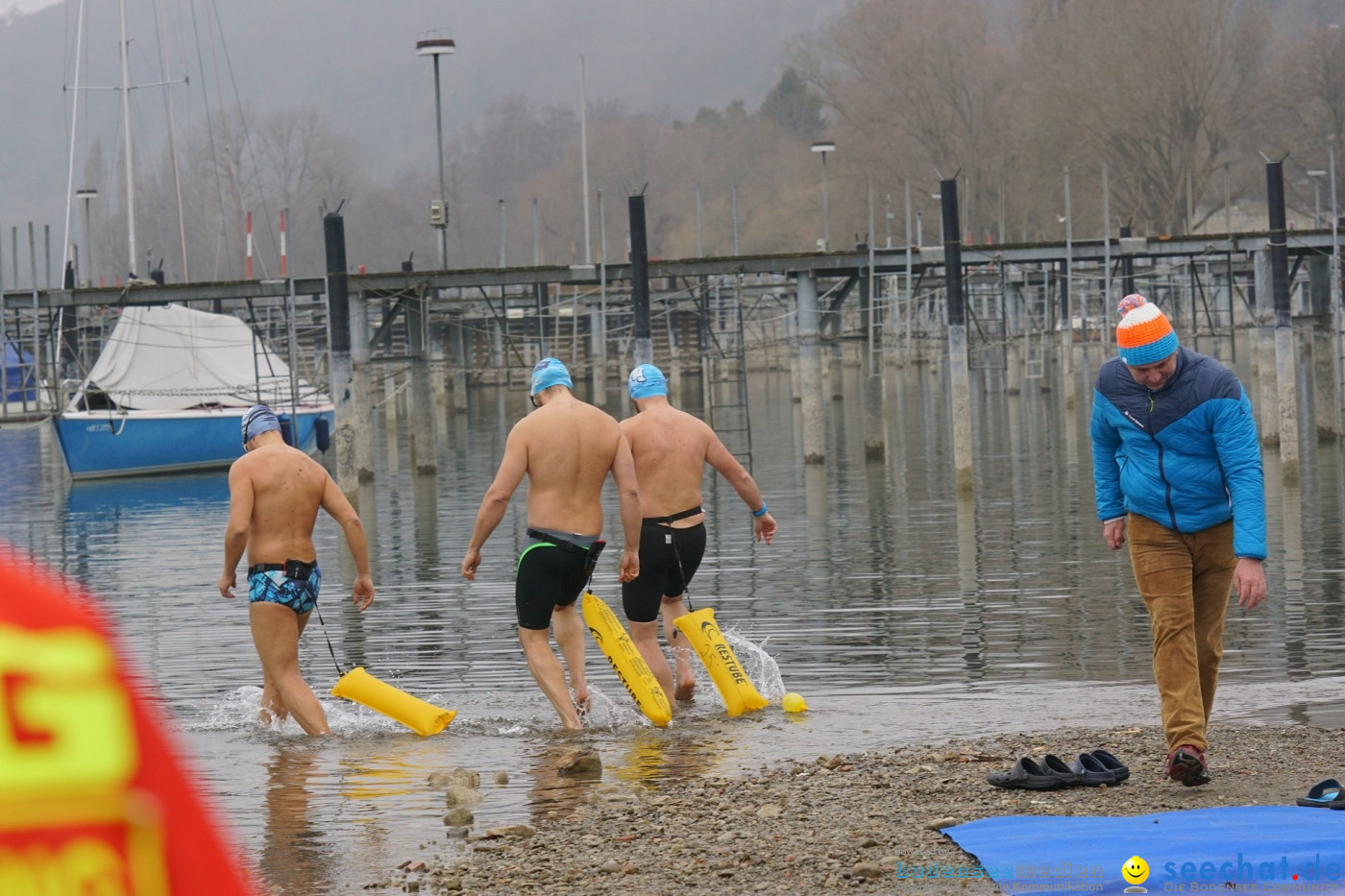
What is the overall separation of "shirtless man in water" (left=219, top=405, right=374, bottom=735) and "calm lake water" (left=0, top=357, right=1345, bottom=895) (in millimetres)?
403

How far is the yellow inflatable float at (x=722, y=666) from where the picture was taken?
9.20 m

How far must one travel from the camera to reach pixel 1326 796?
5.75 m

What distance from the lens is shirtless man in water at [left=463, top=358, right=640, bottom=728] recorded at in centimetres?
875

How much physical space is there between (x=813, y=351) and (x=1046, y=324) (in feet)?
65.0

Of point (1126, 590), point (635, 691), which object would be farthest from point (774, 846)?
point (1126, 590)

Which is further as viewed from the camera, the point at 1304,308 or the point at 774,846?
the point at 1304,308

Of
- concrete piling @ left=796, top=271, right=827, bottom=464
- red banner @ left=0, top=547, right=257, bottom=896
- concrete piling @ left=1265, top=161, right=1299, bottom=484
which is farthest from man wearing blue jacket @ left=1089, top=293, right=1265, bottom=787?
concrete piling @ left=796, top=271, right=827, bottom=464

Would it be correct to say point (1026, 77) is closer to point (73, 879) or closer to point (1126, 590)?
point (1126, 590)

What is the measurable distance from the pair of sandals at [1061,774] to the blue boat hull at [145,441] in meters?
29.3

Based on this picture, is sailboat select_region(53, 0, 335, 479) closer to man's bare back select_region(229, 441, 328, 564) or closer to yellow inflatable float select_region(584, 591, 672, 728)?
man's bare back select_region(229, 441, 328, 564)

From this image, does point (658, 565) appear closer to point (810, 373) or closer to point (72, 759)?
point (72, 759)

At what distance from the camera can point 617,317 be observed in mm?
71938

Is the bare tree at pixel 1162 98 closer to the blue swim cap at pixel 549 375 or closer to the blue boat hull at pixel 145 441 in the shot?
the blue boat hull at pixel 145 441

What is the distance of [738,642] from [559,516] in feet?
7.28
